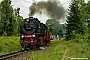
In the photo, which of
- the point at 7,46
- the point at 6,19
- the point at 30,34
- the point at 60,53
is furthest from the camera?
the point at 6,19

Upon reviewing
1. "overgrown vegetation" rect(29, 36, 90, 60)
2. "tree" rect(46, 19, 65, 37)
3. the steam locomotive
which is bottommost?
"tree" rect(46, 19, 65, 37)

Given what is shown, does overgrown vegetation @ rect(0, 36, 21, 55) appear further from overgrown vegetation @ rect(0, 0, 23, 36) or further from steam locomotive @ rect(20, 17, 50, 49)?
overgrown vegetation @ rect(0, 0, 23, 36)

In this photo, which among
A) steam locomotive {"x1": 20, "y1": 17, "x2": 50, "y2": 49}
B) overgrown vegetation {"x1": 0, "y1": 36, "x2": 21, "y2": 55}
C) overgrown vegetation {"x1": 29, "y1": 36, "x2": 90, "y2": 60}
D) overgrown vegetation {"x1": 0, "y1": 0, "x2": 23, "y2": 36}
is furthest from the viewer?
overgrown vegetation {"x1": 0, "y1": 0, "x2": 23, "y2": 36}

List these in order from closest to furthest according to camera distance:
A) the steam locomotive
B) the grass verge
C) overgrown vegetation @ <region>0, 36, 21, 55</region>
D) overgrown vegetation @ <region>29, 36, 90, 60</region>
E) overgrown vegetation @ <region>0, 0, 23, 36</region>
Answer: the grass verge < overgrown vegetation @ <region>29, 36, 90, 60</region> < the steam locomotive < overgrown vegetation @ <region>0, 36, 21, 55</region> < overgrown vegetation @ <region>0, 0, 23, 36</region>

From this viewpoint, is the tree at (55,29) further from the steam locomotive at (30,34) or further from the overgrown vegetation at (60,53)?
the overgrown vegetation at (60,53)

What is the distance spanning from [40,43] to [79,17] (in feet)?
72.1

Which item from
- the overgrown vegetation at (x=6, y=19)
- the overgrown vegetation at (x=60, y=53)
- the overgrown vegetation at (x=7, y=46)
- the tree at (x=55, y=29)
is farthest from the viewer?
the tree at (x=55, y=29)

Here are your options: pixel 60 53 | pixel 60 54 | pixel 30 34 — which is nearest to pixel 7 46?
pixel 30 34

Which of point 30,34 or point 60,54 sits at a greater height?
point 30,34

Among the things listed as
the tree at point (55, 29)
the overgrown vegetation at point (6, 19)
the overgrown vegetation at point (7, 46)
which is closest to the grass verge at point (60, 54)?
the overgrown vegetation at point (7, 46)

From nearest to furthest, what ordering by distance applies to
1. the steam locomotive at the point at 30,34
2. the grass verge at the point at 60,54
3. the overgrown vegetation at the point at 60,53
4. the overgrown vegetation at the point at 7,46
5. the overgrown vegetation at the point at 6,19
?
the grass verge at the point at 60,54 → the overgrown vegetation at the point at 60,53 → the steam locomotive at the point at 30,34 → the overgrown vegetation at the point at 7,46 → the overgrown vegetation at the point at 6,19

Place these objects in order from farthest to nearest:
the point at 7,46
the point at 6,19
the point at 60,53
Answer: the point at 6,19 → the point at 7,46 → the point at 60,53

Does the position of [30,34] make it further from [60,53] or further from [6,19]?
[6,19]

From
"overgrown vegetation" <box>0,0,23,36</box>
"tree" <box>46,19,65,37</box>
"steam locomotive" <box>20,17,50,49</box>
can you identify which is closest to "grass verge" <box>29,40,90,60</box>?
"steam locomotive" <box>20,17,50,49</box>
